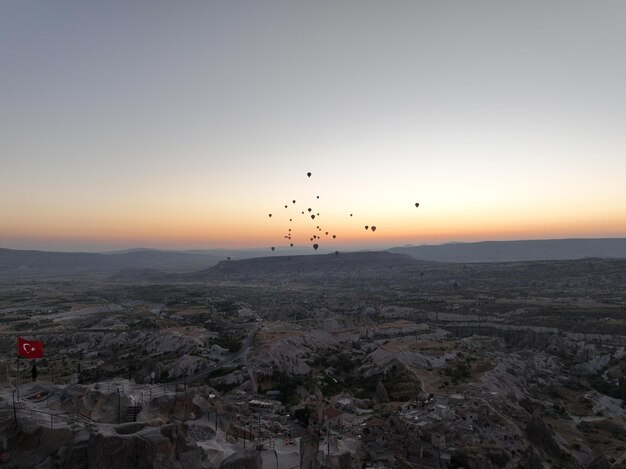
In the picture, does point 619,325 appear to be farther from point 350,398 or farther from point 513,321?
point 350,398

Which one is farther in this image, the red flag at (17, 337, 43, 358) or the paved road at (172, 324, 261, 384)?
the paved road at (172, 324, 261, 384)

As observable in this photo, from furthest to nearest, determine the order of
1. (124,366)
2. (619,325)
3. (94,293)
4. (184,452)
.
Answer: (94,293)
(619,325)
(124,366)
(184,452)

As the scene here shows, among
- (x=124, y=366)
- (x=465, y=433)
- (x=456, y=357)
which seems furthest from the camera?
(x=456, y=357)

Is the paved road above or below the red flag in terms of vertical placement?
below

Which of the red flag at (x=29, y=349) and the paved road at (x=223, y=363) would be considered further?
the paved road at (x=223, y=363)

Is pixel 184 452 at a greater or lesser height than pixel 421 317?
greater

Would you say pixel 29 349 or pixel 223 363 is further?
pixel 223 363

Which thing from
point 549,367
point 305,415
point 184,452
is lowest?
point 549,367

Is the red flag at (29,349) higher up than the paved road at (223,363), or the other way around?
the red flag at (29,349)

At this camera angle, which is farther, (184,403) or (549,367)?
(549,367)

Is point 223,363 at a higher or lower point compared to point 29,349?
lower

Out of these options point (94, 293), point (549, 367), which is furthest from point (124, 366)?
point (94, 293)
